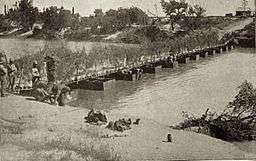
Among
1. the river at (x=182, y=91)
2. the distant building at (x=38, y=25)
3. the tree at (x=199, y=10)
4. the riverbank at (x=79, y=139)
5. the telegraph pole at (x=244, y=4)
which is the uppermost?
the telegraph pole at (x=244, y=4)

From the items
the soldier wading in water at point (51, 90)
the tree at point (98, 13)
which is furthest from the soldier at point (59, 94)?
the tree at point (98, 13)

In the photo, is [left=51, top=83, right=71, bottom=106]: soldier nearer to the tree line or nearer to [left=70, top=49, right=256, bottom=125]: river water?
[left=70, top=49, right=256, bottom=125]: river water

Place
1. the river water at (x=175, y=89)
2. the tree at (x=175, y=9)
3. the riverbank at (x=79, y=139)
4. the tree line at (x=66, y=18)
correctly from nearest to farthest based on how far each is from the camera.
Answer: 1. the riverbank at (x=79, y=139)
2. the tree line at (x=66, y=18)
3. the river water at (x=175, y=89)
4. the tree at (x=175, y=9)

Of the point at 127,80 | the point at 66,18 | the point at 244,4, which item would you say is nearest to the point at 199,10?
the point at 244,4

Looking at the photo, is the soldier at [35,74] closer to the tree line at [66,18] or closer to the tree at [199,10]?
the tree line at [66,18]

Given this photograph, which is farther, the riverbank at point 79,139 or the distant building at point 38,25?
the distant building at point 38,25

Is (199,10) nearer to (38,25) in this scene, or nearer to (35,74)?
(38,25)

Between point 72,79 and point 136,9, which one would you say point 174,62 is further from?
point 72,79

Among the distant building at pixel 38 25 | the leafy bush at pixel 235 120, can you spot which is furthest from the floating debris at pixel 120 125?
the distant building at pixel 38 25

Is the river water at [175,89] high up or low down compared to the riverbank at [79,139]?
up

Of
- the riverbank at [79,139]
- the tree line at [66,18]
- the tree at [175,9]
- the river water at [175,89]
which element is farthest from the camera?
the tree at [175,9]
